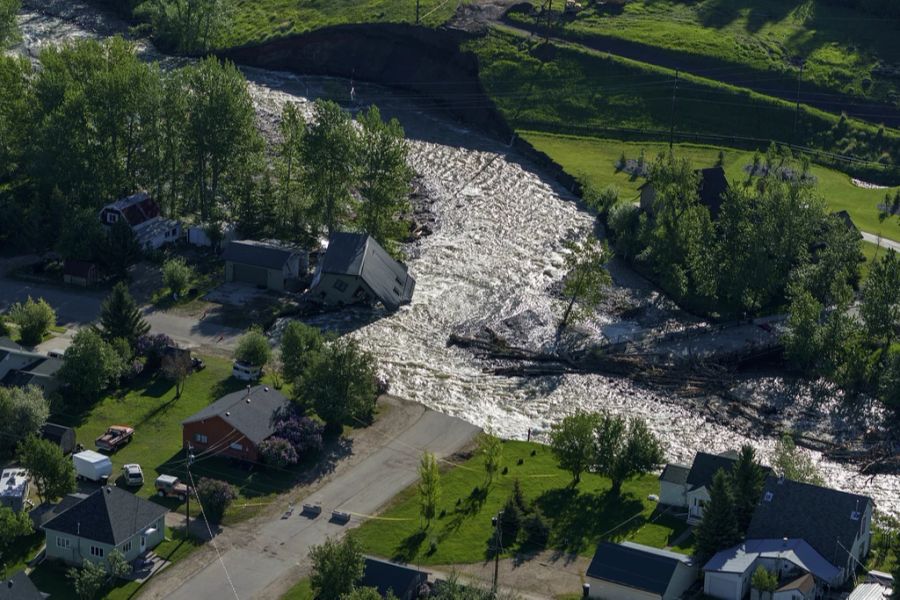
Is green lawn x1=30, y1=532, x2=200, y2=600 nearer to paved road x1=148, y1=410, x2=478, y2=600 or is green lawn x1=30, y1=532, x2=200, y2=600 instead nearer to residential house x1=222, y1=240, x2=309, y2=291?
paved road x1=148, y1=410, x2=478, y2=600

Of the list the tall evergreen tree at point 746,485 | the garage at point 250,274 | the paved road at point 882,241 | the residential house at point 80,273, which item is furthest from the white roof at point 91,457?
the paved road at point 882,241

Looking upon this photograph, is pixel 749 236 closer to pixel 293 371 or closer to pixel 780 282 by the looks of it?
pixel 780 282

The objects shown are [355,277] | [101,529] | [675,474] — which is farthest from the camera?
[355,277]

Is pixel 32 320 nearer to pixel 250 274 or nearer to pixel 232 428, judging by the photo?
pixel 250 274

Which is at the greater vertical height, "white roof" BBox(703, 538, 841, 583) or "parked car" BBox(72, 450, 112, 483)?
"white roof" BBox(703, 538, 841, 583)

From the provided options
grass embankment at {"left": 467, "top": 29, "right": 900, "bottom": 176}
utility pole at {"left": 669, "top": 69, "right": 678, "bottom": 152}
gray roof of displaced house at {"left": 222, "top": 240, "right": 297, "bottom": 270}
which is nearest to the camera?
gray roof of displaced house at {"left": 222, "top": 240, "right": 297, "bottom": 270}

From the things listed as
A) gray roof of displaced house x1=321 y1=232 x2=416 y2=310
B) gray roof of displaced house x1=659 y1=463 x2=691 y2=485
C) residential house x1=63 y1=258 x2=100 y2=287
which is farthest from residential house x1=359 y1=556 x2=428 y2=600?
residential house x1=63 y1=258 x2=100 y2=287

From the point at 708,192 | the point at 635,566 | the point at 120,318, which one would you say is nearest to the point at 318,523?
the point at 635,566
